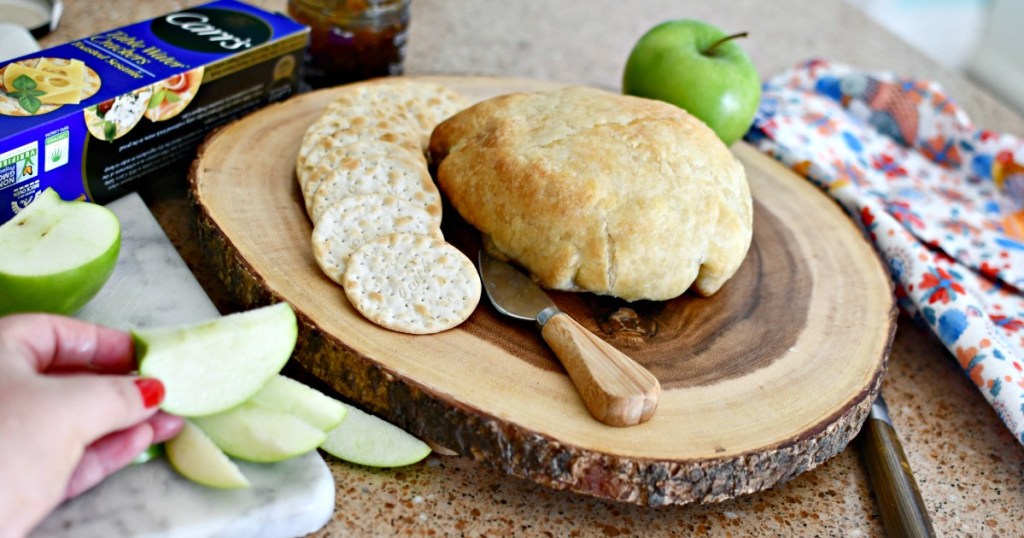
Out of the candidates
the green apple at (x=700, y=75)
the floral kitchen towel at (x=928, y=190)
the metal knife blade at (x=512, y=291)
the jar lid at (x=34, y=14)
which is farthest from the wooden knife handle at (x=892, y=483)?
the jar lid at (x=34, y=14)

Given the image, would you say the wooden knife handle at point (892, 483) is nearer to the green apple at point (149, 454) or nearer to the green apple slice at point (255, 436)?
the green apple slice at point (255, 436)

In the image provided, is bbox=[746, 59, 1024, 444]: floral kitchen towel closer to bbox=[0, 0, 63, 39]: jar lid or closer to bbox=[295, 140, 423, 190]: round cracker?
bbox=[295, 140, 423, 190]: round cracker

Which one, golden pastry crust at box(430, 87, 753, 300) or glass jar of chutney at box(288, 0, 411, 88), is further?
Result: glass jar of chutney at box(288, 0, 411, 88)

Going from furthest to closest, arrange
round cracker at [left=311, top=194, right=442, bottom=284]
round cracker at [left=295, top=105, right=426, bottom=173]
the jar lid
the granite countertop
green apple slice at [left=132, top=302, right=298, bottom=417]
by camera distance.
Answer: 1. the jar lid
2. round cracker at [left=295, top=105, right=426, bottom=173]
3. round cracker at [left=311, top=194, right=442, bottom=284]
4. the granite countertop
5. green apple slice at [left=132, top=302, right=298, bottom=417]

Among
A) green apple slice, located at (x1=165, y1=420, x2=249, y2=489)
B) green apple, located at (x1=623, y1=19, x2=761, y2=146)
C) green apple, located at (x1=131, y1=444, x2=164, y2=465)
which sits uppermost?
green apple, located at (x1=623, y1=19, x2=761, y2=146)

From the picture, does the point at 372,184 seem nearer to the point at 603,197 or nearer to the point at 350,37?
the point at 603,197

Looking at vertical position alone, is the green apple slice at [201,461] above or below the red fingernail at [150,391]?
below

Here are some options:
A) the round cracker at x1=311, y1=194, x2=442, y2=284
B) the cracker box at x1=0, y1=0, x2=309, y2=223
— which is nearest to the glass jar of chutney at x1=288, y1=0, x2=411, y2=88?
the cracker box at x1=0, y1=0, x2=309, y2=223
